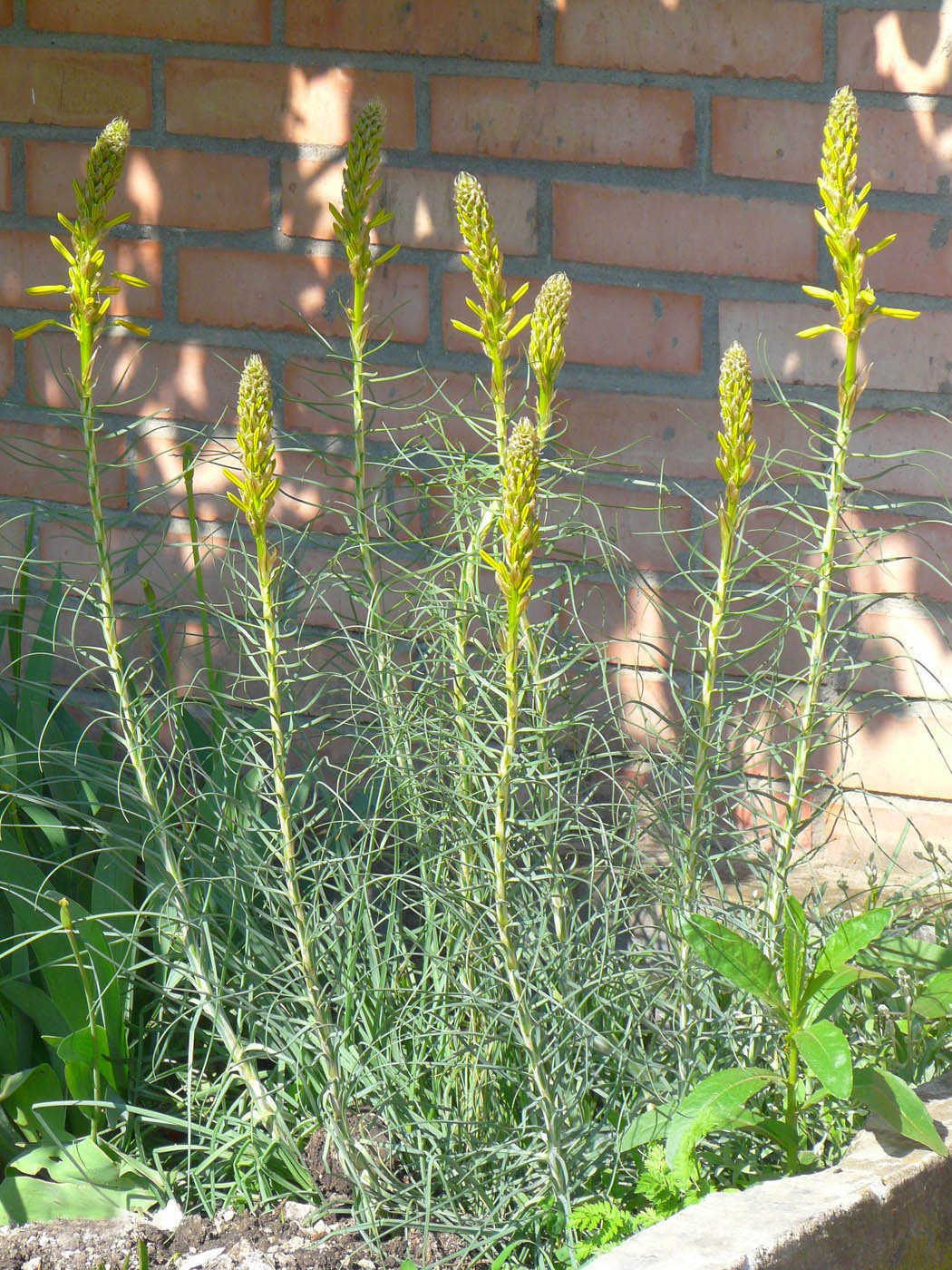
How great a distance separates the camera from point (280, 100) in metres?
1.98

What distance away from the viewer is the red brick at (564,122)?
1830 millimetres

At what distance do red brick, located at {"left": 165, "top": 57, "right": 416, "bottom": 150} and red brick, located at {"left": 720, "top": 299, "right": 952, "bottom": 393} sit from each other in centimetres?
59

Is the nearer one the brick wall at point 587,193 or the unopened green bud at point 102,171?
the unopened green bud at point 102,171

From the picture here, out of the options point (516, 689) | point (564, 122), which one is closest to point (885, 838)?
point (516, 689)

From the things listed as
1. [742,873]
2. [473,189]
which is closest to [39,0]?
[473,189]

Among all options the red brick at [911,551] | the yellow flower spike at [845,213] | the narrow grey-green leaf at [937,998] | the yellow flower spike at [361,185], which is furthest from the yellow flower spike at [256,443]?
the red brick at [911,551]

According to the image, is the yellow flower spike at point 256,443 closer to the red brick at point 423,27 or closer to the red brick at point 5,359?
the red brick at point 423,27

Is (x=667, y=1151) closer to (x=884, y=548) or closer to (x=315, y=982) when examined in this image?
(x=315, y=982)

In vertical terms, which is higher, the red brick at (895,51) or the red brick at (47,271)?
the red brick at (895,51)

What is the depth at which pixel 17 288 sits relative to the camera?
217 centimetres

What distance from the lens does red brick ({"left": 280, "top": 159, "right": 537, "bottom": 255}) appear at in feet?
6.26

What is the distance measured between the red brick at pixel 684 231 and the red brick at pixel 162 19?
571 millimetres

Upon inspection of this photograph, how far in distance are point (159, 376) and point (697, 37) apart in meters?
1.02

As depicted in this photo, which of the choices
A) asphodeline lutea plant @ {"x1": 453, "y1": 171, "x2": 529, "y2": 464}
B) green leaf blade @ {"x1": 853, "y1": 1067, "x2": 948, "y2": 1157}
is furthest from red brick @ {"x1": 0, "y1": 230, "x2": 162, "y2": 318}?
green leaf blade @ {"x1": 853, "y1": 1067, "x2": 948, "y2": 1157}
